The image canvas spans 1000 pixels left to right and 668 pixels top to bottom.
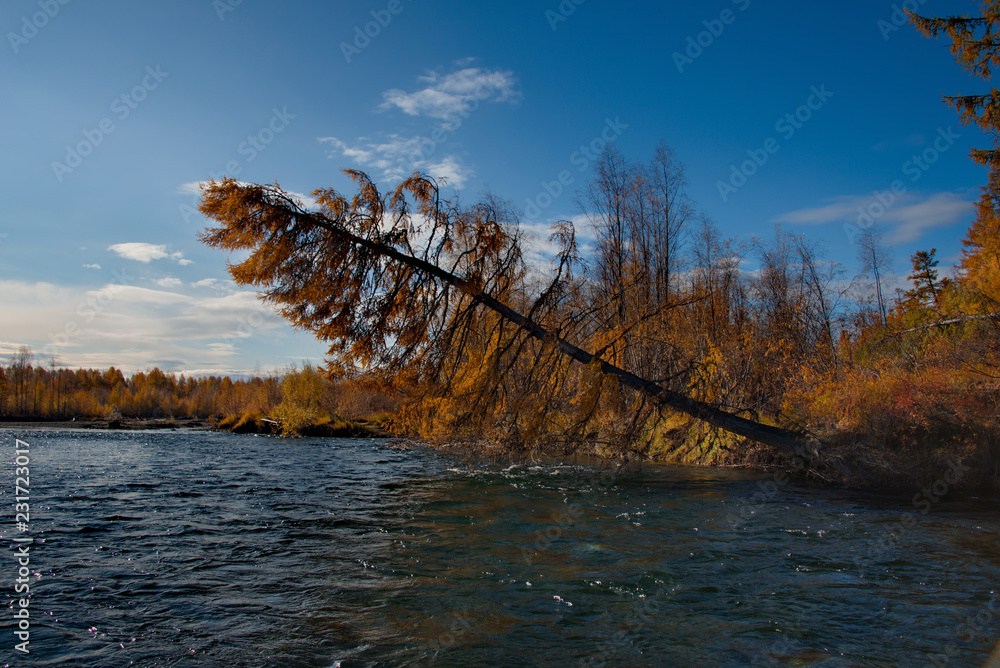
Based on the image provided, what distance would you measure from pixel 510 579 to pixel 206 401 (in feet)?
349

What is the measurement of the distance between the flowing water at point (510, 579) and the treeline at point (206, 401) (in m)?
4.89

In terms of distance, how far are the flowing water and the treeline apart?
16.1ft

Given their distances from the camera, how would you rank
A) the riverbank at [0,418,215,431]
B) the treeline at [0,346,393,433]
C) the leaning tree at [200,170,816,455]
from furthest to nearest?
the riverbank at [0,418,215,431], the treeline at [0,346,393,433], the leaning tree at [200,170,816,455]

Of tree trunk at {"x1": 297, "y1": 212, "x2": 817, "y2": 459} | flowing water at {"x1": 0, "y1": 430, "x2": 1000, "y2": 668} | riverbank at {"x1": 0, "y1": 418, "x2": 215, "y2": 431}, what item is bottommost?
riverbank at {"x1": 0, "y1": 418, "x2": 215, "y2": 431}

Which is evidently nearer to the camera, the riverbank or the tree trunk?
the tree trunk

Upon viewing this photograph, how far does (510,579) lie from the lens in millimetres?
6711

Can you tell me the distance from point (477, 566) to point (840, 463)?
1152 cm

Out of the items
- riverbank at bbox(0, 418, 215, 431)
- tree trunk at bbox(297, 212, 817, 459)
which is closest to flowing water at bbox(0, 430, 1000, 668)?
tree trunk at bbox(297, 212, 817, 459)

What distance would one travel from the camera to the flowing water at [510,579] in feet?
15.8

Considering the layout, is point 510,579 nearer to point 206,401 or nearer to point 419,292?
point 419,292

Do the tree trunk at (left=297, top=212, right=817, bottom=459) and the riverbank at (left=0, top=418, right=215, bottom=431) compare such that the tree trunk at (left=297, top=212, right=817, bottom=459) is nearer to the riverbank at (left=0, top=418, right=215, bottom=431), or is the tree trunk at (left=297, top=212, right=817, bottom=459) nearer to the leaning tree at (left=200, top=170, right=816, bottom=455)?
the leaning tree at (left=200, top=170, right=816, bottom=455)

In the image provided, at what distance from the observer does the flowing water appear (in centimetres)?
481

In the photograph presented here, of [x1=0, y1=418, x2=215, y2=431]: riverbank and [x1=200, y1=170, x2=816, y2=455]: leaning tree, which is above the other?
[x1=200, y1=170, x2=816, y2=455]: leaning tree

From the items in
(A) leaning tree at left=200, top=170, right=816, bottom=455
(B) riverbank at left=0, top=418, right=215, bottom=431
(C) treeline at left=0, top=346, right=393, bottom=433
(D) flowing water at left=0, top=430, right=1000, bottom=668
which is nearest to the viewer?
(D) flowing water at left=0, top=430, right=1000, bottom=668
